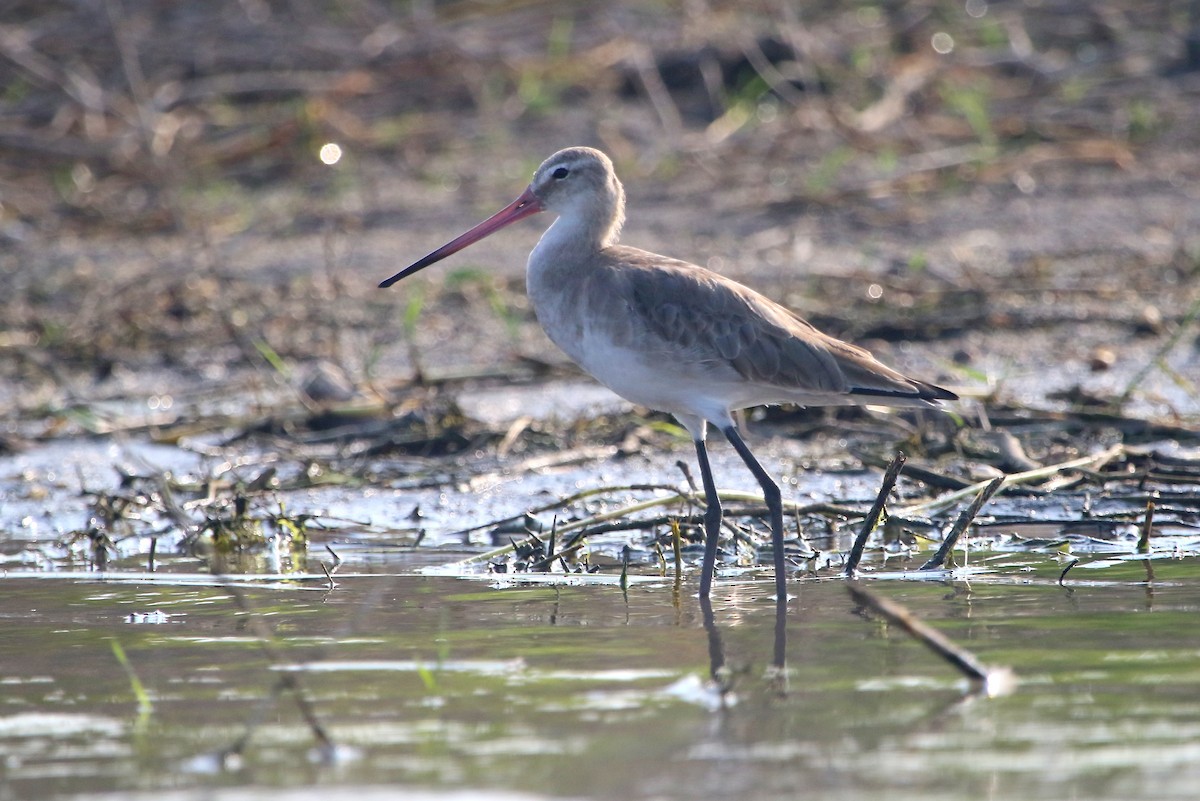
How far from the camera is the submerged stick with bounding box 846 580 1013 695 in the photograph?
3.69 meters

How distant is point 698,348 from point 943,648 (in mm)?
1927

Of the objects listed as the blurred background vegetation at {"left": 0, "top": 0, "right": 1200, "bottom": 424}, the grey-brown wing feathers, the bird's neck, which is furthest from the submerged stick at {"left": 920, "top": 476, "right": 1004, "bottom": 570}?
the blurred background vegetation at {"left": 0, "top": 0, "right": 1200, "bottom": 424}

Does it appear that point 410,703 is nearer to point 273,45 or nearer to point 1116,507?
point 1116,507

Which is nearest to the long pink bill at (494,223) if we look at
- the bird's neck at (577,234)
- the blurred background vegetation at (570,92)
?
the bird's neck at (577,234)

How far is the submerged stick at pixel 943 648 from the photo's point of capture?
12.1 ft

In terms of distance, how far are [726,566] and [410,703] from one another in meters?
2.11

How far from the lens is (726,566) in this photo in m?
6.02

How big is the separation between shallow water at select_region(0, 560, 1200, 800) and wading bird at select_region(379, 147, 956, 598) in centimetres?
60

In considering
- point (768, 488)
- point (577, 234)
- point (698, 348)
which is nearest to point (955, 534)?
point (768, 488)

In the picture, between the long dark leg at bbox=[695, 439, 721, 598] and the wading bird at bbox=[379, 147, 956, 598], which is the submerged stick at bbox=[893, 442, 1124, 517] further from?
the long dark leg at bbox=[695, 439, 721, 598]

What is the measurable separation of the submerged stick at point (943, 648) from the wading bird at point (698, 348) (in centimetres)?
135

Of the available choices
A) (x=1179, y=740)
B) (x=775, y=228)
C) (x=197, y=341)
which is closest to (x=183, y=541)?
(x=197, y=341)

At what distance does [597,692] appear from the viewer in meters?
4.16

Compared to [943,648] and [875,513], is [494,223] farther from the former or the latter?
[943,648]
